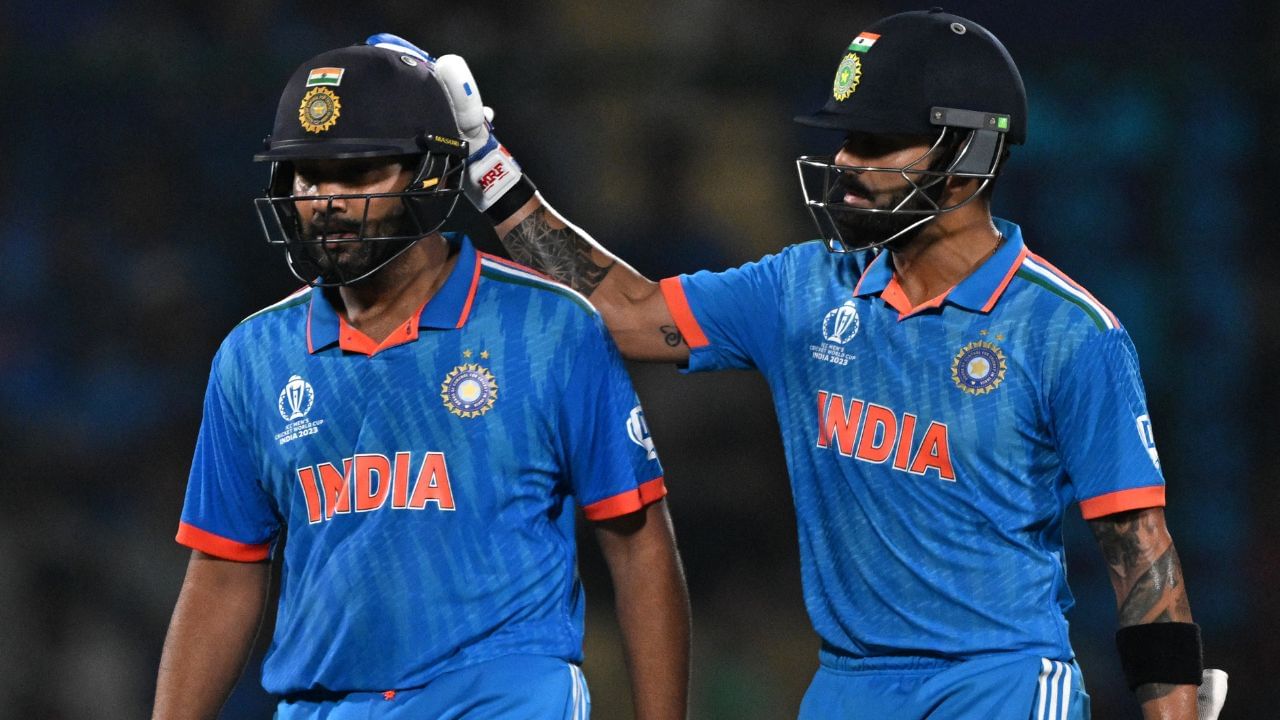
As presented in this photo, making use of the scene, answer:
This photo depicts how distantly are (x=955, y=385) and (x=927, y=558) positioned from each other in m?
0.27

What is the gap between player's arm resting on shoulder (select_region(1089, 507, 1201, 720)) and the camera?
8.77 ft

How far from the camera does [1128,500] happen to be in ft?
8.75

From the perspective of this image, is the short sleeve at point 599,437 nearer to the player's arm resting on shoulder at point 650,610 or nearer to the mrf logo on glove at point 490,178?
the player's arm resting on shoulder at point 650,610

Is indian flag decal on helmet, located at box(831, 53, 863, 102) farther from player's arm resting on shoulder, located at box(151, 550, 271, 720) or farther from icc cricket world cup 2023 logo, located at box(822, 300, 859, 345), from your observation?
player's arm resting on shoulder, located at box(151, 550, 271, 720)

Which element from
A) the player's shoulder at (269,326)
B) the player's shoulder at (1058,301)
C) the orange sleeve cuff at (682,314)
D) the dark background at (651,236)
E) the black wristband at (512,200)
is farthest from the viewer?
the dark background at (651,236)

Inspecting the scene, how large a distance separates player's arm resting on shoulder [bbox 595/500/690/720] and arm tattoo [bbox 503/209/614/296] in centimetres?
68

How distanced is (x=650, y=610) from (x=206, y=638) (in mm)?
665

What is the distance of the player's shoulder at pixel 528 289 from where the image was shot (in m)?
2.59

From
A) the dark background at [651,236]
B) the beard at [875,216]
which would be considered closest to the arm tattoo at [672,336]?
the beard at [875,216]

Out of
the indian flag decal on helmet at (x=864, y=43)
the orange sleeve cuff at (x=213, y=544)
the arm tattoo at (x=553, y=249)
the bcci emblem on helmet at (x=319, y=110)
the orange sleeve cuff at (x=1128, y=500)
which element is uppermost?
the bcci emblem on helmet at (x=319, y=110)

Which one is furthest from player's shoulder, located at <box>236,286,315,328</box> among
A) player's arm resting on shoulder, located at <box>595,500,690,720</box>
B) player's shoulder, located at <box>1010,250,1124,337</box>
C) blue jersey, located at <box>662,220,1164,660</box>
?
player's shoulder, located at <box>1010,250,1124,337</box>

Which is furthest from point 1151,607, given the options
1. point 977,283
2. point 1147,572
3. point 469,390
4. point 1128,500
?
point 469,390

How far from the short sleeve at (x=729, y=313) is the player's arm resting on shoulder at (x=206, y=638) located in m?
0.85

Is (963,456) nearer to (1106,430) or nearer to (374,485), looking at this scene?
(1106,430)
